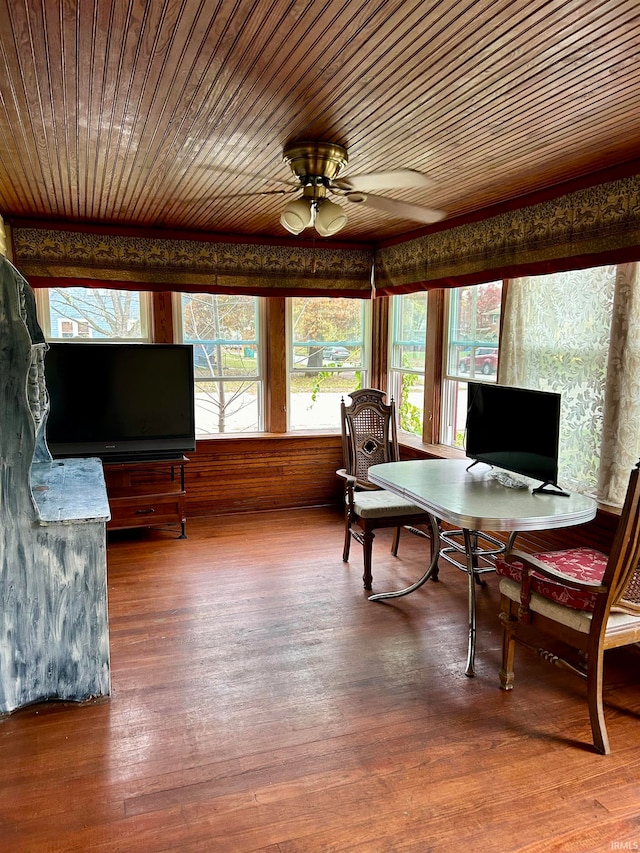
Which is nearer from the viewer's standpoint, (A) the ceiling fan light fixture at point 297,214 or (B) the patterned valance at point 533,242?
(A) the ceiling fan light fixture at point 297,214

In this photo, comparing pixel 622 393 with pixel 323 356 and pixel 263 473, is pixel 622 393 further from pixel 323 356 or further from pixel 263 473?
pixel 263 473

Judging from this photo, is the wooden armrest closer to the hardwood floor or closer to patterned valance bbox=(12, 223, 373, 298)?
the hardwood floor

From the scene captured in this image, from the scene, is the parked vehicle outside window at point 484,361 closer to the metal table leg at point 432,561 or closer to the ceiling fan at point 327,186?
the metal table leg at point 432,561

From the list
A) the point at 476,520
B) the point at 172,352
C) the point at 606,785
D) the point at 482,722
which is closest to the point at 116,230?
the point at 172,352

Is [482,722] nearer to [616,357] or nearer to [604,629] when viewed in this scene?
[604,629]

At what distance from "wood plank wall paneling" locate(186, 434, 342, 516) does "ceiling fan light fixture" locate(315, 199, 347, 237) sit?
287 cm

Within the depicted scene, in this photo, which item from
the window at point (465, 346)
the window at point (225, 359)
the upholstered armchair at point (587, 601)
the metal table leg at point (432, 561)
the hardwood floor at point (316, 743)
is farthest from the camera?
the window at point (225, 359)

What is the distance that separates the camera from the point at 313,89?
7.07 feet

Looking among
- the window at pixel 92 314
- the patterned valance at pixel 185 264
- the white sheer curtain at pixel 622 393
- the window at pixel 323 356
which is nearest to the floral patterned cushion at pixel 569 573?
the white sheer curtain at pixel 622 393

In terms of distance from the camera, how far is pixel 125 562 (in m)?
4.19

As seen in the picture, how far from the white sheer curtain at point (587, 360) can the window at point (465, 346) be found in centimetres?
35

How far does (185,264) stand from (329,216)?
2701 millimetres

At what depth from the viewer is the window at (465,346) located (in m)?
4.22

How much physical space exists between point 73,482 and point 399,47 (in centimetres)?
244
